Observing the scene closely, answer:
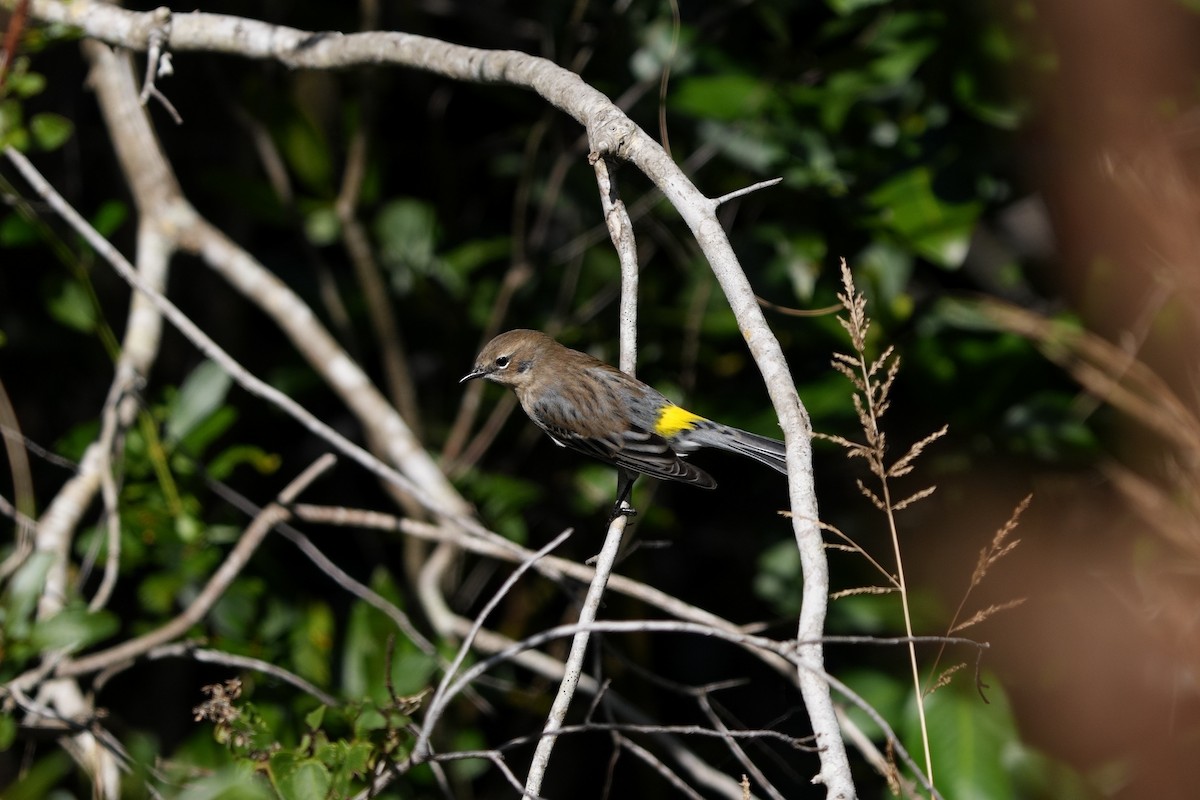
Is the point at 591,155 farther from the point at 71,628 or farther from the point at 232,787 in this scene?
the point at 71,628

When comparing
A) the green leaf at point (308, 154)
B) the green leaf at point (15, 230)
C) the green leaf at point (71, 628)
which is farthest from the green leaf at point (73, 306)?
the green leaf at point (71, 628)

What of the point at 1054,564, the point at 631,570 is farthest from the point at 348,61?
the point at 1054,564

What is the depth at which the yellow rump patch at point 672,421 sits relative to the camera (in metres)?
4.71

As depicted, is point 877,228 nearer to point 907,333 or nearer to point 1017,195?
point 907,333

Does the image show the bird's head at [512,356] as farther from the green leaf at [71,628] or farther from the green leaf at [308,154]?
the green leaf at [71,628]

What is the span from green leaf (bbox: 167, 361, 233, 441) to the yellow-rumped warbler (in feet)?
3.48

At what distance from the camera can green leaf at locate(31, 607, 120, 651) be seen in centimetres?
388

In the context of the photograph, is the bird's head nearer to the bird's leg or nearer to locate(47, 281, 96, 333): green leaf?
the bird's leg

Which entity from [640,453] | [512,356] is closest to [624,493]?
[640,453]

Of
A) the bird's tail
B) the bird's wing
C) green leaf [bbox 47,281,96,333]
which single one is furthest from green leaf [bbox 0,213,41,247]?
the bird's tail

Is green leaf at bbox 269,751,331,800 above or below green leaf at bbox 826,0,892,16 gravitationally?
below

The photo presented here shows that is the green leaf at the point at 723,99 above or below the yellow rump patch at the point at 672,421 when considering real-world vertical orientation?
above

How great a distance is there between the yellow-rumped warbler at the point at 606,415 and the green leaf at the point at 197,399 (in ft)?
3.48

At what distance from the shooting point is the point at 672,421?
15.6 ft
